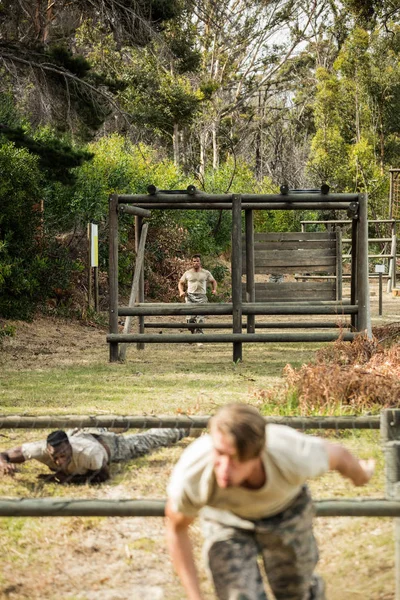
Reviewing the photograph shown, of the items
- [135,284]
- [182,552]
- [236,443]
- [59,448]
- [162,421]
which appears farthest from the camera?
[135,284]

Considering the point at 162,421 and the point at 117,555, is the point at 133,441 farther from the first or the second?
the point at 117,555

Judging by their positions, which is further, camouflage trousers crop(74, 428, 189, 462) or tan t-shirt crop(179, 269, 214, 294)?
tan t-shirt crop(179, 269, 214, 294)

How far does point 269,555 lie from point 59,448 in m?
2.79

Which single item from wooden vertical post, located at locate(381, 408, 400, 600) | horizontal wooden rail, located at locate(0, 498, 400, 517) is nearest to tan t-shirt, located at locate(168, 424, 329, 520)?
horizontal wooden rail, located at locate(0, 498, 400, 517)

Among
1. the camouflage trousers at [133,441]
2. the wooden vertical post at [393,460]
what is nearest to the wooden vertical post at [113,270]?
the camouflage trousers at [133,441]

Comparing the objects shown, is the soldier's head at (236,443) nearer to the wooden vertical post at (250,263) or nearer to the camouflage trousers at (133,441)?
the camouflage trousers at (133,441)

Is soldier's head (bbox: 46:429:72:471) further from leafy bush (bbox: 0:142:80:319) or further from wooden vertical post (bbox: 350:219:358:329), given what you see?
leafy bush (bbox: 0:142:80:319)

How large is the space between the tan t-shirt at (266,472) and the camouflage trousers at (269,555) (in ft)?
0.39

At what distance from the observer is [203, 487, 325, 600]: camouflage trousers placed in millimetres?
3207

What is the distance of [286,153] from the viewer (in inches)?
2128

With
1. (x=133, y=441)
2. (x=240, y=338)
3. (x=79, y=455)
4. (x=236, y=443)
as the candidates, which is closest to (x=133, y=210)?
(x=240, y=338)

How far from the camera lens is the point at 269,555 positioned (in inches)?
132

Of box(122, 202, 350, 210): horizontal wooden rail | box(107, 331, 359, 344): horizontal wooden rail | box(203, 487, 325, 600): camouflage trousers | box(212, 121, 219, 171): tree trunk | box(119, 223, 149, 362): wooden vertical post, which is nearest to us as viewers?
box(203, 487, 325, 600): camouflage trousers

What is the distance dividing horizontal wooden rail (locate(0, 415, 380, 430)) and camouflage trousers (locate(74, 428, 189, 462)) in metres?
1.10
